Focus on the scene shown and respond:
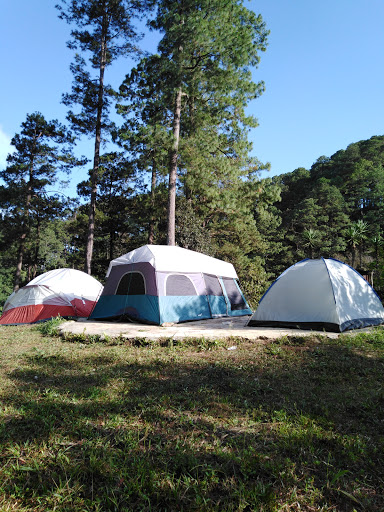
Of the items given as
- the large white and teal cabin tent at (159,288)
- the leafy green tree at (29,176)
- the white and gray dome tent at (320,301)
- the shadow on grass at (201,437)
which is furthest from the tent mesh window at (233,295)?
the leafy green tree at (29,176)

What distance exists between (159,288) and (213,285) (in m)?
2.29

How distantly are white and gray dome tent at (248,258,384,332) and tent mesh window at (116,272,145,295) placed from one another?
9.67 feet

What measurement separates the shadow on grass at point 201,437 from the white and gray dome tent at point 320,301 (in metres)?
2.56

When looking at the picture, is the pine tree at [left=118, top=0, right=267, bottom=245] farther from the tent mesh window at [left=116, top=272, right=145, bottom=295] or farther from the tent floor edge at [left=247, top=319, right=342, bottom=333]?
the tent floor edge at [left=247, top=319, right=342, bottom=333]

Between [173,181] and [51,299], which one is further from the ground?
[173,181]

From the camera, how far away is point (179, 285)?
8.27m

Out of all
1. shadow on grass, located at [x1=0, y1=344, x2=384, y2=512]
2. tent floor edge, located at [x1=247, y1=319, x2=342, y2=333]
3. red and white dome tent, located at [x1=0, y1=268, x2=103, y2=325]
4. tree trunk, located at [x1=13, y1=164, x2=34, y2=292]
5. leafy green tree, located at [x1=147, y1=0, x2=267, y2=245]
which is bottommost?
shadow on grass, located at [x1=0, y1=344, x2=384, y2=512]

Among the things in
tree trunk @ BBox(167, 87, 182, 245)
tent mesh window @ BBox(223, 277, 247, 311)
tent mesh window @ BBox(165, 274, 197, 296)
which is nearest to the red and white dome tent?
tent mesh window @ BBox(165, 274, 197, 296)

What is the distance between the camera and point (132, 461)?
6.29 ft

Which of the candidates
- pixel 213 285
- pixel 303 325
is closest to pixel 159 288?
pixel 213 285

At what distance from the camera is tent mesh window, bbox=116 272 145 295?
7988 mm

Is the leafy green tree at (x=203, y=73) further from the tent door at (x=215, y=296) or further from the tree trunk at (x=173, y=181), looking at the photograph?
the tent door at (x=215, y=296)

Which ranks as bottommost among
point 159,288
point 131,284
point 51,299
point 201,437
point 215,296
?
point 201,437

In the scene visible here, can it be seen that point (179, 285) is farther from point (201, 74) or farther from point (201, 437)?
point (201, 74)
